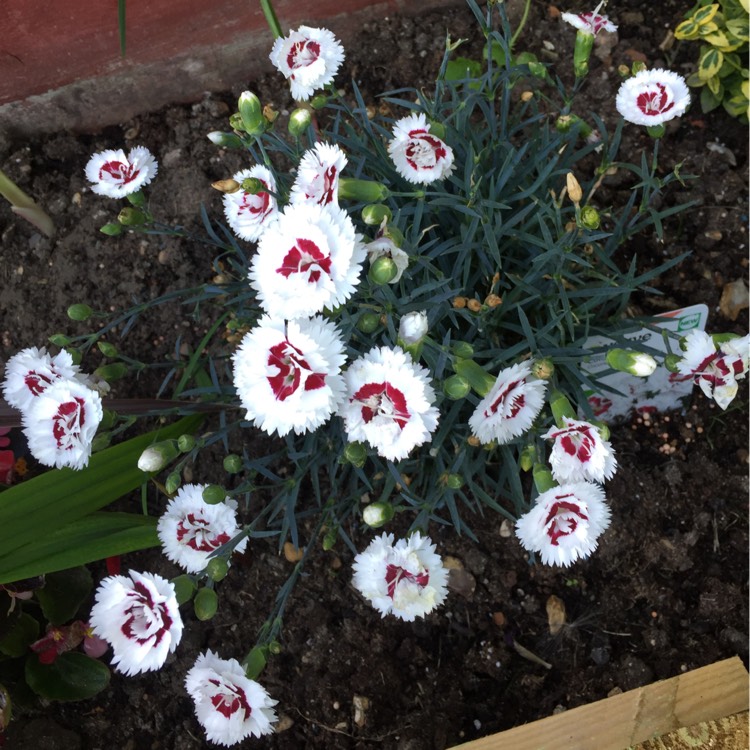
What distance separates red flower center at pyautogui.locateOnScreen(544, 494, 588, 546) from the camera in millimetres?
1223

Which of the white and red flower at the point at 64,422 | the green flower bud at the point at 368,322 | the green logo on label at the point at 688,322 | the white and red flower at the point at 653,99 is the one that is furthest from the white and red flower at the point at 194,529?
the white and red flower at the point at 653,99

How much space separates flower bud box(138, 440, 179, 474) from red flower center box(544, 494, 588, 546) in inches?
26.2

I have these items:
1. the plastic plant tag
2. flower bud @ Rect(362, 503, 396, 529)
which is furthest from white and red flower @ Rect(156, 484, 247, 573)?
the plastic plant tag

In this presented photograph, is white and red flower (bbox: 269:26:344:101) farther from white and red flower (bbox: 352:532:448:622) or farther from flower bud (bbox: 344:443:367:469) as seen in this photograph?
white and red flower (bbox: 352:532:448:622)

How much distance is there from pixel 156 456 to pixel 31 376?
0.28 meters

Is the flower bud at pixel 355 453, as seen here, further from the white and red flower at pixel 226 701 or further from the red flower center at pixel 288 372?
the white and red flower at pixel 226 701

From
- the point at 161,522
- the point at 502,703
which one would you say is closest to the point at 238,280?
the point at 161,522

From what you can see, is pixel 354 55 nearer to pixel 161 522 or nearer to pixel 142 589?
pixel 161 522

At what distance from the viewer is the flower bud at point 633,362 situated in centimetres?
122

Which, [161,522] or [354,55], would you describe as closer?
[161,522]

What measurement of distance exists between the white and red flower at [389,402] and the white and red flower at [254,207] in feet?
1.33

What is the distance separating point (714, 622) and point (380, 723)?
2.61 ft

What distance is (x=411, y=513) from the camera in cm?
178

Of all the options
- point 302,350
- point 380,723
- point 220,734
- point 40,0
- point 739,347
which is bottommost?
point 380,723
